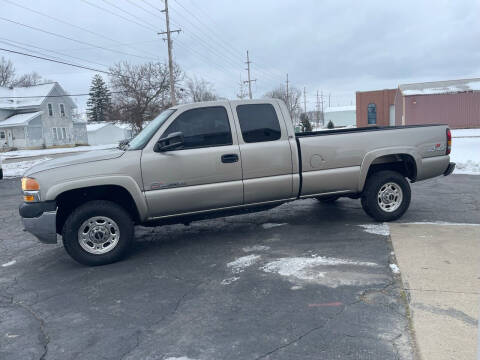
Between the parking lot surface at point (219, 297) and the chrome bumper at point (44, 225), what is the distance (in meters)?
0.52

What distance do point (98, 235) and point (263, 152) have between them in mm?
2392

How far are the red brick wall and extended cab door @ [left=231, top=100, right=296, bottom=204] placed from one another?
4393 centimetres

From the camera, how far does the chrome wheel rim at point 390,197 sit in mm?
6398

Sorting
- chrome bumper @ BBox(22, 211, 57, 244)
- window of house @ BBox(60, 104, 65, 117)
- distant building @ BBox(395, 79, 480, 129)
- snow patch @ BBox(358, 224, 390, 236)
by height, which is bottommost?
snow patch @ BBox(358, 224, 390, 236)

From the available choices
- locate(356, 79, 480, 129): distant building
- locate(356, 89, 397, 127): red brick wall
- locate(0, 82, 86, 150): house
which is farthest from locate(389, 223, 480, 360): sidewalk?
locate(0, 82, 86, 150): house

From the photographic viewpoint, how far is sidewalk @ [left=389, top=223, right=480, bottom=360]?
3.04m

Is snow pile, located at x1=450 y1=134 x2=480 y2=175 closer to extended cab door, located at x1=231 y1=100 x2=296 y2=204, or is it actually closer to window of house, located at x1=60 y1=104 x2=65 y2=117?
extended cab door, located at x1=231 y1=100 x2=296 y2=204

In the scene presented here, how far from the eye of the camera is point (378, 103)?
156 ft

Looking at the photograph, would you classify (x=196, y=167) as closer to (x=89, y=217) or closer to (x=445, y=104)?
(x=89, y=217)

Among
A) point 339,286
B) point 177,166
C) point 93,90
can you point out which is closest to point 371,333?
point 339,286

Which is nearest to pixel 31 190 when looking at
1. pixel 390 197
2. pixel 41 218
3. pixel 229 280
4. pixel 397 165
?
pixel 41 218

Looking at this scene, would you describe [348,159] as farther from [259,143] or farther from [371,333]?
[371,333]

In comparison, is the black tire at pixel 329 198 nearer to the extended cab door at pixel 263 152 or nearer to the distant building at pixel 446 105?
the extended cab door at pixel 263 152

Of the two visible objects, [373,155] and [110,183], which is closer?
[110,183]
